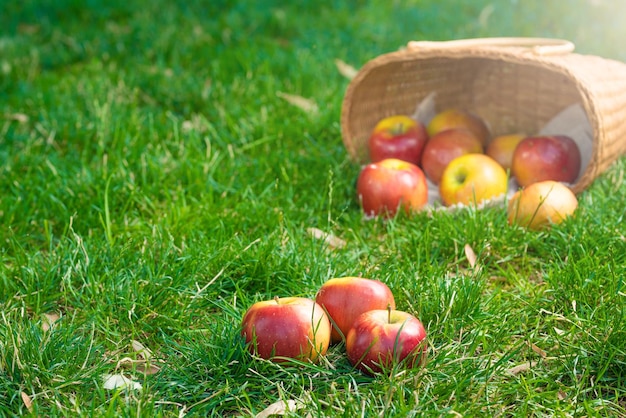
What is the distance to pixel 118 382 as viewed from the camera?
1821 mm

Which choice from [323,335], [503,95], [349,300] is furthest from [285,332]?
[503,95]

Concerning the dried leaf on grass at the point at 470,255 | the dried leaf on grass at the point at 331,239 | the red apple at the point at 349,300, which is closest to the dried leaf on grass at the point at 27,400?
the red apple at the point at 349,300

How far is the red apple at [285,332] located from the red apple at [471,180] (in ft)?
3.64

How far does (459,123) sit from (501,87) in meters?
0.38

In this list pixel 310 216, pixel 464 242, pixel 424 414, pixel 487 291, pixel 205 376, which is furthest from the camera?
pixel 310 216

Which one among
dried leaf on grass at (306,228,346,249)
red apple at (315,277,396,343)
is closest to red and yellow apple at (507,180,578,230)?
dried leaf on grass at (306,228,346,249)

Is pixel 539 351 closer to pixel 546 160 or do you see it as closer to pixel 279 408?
pixel 279 408

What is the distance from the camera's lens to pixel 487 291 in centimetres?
228

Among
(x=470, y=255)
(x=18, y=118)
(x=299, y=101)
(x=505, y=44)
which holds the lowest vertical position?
(x=18, y=118)

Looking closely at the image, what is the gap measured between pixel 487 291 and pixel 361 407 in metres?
0.74

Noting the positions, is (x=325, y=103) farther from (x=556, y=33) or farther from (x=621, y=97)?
(x=556, y=33)

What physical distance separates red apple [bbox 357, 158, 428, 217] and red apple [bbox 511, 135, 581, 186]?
0.42 meters

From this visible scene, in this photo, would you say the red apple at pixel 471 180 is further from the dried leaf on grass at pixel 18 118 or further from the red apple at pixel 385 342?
the dried leaf on grass at pixel 18 118

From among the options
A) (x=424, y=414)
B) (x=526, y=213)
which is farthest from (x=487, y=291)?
(x=424, y=414)
